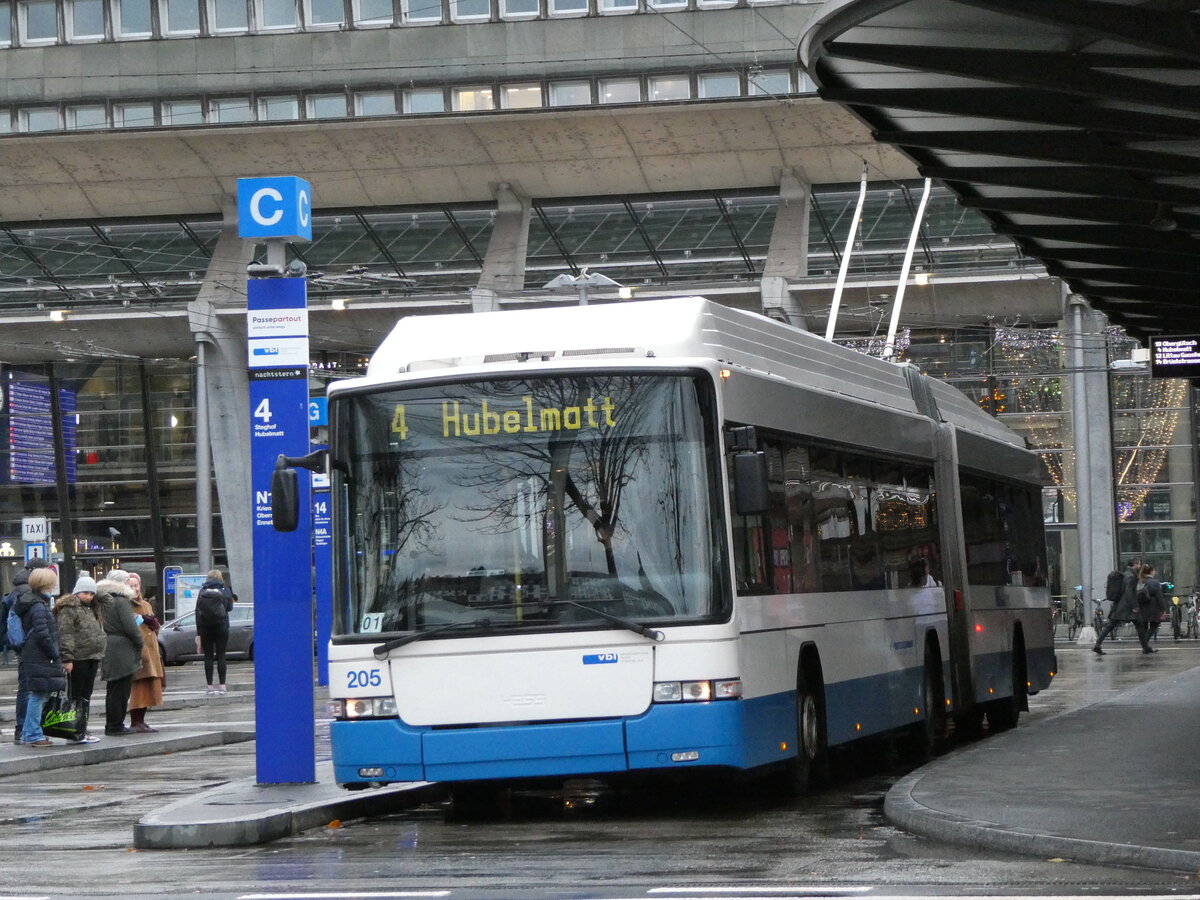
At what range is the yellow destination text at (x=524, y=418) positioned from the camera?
1127cm

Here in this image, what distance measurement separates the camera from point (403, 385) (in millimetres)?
11516

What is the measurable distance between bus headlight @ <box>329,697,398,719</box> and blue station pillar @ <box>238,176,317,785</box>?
1.31 m

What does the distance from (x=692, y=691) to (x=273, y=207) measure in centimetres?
452

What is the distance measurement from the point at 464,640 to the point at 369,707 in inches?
28.7

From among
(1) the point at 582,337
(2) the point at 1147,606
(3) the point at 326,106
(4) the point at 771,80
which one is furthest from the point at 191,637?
(1) the point at 582,337

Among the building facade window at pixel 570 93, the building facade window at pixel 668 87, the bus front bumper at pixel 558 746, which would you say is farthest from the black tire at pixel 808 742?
the building facade window at pixel 570 93

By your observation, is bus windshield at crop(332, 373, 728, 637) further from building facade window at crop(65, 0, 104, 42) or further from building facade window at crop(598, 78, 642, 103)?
building facade window at crop(65, 0, 104, 42)

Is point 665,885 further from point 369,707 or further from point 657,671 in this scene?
point 369,707

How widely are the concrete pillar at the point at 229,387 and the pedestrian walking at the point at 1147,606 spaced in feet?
64.1

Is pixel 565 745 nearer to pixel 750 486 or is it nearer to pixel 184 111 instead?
pixel 750 486

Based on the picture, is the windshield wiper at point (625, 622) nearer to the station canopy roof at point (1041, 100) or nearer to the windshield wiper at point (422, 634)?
the windshield wiper at point (422, 634)

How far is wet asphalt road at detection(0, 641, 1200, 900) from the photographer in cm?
848

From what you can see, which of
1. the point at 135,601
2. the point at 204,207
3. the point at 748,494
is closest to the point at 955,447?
the point at 748,494

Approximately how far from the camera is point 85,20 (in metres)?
43.7
